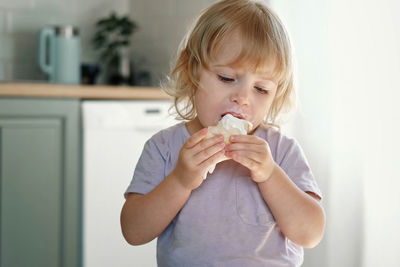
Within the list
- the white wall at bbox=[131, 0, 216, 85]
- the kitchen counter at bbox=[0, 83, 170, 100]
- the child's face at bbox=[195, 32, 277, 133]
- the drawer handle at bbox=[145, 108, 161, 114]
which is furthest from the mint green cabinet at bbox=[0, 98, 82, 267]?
the child's face at bbox=[195, 32, 277, 133]

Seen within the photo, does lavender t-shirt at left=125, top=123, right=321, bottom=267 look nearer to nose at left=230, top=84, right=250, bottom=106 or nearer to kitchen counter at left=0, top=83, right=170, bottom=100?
nose at left=230, top=84, right=250, bottom=106

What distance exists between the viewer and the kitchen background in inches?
64.2

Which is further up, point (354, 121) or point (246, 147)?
point (246, 147)

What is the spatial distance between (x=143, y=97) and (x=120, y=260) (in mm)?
665

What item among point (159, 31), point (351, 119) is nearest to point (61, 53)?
point (159, 31)

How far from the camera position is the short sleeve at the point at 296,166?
109cm

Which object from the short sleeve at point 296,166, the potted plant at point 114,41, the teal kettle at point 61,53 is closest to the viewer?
the short sleeve at point 296,166

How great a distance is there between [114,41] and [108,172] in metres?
1.02

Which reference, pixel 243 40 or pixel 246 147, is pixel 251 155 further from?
pixel 243 40

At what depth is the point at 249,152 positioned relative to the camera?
99 centimetres

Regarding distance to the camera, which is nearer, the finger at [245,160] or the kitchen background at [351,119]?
the finger at [245,160]

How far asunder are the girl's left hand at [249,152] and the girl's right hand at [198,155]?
0.06 feet

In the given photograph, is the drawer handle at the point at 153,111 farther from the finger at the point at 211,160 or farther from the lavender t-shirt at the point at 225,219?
the finger at the point at 211,160

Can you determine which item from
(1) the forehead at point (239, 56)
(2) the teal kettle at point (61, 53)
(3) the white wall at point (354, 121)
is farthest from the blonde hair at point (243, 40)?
(2) the teal kettle at point (61, 53)
